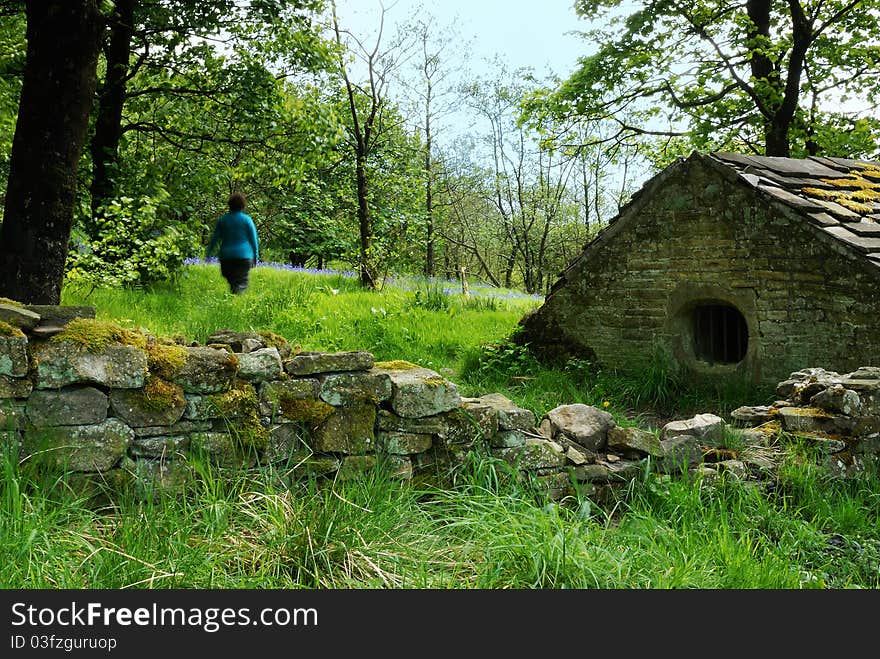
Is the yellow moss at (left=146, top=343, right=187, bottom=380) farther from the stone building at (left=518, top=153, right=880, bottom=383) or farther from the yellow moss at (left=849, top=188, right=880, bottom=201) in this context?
the yellow moss at (left=849, top=188, right=880, bottom=201)

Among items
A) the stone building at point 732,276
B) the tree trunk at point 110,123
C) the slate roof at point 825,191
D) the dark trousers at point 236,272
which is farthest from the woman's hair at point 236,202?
the slate roof at point 825,191

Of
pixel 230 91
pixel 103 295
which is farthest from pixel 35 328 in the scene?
pixel 230 91

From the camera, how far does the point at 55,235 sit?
6469 millimetres

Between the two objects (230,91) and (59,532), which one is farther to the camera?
(230,91)

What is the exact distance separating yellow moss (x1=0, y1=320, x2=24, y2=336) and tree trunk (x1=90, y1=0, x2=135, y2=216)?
7.64m

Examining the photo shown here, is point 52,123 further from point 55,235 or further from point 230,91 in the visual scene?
point 230,91

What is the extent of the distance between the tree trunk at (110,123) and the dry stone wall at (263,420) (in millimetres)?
7575

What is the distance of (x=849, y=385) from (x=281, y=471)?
4.30 meters

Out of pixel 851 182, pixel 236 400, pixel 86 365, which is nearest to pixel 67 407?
pixel 86 365

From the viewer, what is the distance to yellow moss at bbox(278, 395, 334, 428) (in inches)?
147

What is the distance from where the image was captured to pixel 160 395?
341cm

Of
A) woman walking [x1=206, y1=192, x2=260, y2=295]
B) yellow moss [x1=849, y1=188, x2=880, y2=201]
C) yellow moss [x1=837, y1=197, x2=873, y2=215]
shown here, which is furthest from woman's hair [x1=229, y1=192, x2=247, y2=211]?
yellow moss [x1=849, y1=188, x2=880, y2=201]

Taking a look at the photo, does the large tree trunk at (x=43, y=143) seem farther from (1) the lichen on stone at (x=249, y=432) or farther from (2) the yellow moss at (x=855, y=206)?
(2) the yellow moss at (x=855, y=206)

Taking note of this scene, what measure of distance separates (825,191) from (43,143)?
836cm
